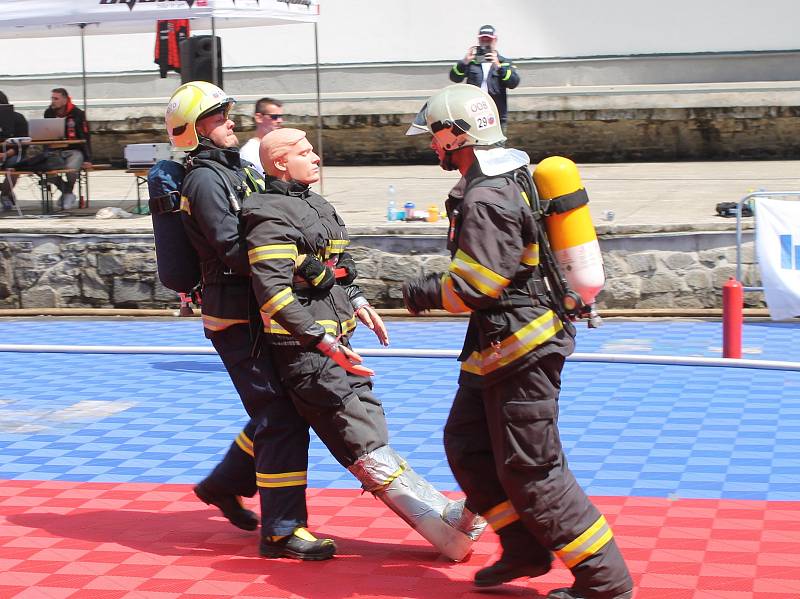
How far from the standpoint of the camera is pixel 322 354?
532cm

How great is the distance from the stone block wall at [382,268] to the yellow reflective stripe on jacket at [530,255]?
25.1 feet

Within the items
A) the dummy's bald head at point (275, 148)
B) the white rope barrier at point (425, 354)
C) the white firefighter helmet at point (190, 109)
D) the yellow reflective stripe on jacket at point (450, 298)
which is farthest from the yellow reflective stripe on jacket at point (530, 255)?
the white rope barrier at point (425, 354)

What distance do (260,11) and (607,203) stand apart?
15.1 ft

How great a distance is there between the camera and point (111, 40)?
23422 millimetres

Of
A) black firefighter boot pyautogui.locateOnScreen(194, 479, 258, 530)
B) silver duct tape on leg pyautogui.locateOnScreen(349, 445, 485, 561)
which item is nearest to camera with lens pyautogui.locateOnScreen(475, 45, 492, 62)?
black firefighter boot pyautogui.locateOnScreen(194, 479, 258, 530)

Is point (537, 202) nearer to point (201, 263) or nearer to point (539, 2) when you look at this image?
point (201, 263)

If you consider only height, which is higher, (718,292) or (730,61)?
(730,61)

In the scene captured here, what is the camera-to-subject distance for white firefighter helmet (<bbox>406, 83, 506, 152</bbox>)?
15.7 feet

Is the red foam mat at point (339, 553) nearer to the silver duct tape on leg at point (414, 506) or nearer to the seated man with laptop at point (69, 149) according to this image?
the silver duct tape on leg at point (414, 506)

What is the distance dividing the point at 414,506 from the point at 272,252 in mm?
1224

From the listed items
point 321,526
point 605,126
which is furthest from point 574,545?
point 605,126

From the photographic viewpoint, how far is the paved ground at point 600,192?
43.2 feet

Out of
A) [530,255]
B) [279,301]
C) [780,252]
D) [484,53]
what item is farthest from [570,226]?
[484,53]

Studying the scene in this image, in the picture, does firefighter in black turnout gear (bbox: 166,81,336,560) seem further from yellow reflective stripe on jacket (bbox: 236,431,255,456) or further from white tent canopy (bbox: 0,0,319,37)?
white tent canopy (bbox: 0,0,319,37)
